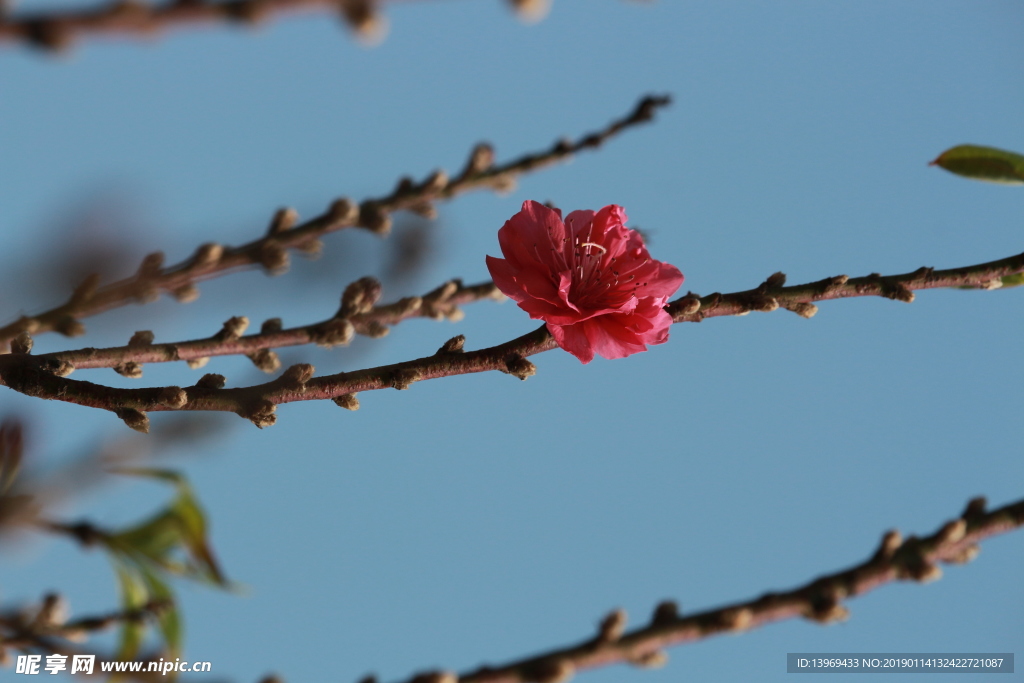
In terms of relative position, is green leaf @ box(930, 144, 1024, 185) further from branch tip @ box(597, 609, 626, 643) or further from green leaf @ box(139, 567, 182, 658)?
green leaf @ box(139, 567, 182, 658)

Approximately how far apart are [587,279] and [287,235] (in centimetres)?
55

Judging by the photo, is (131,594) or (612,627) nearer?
(612,627)

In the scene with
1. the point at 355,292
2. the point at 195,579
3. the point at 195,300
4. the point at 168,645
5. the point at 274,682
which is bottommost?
the point at 274,682

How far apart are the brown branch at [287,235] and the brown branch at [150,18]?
0.75m

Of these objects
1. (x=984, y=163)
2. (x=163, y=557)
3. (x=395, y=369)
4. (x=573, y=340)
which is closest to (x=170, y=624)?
(x=163, y=557)

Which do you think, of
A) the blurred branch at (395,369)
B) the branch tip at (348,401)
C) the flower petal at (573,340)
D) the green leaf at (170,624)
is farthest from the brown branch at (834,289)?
the green leaf at (170,624)

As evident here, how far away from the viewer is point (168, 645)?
4.47 feet

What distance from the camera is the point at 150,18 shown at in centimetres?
54

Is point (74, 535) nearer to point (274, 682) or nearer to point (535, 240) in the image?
point (274, 682)

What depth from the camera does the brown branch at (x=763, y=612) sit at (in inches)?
32.2

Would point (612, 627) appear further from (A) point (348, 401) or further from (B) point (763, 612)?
(A) point (348, 401)

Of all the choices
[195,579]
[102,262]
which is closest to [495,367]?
[195,579]

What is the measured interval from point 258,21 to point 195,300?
3.07 ft

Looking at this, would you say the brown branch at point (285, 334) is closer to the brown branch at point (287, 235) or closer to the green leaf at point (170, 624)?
the brown branch at point (287, 235)
